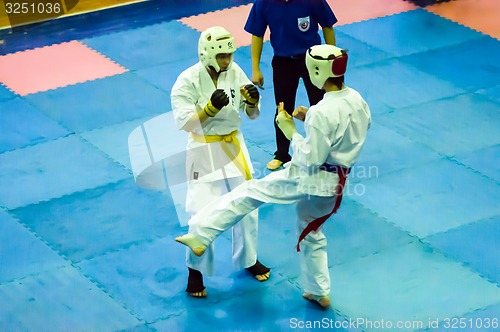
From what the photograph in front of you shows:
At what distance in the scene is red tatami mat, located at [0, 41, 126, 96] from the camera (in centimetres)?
1039

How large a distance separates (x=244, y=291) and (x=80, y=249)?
4.86 feet

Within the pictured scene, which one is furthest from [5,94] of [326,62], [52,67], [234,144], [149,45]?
[326,62]

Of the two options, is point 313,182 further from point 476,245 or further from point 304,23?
point 304,23

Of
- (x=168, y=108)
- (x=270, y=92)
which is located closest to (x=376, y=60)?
(x=270, y=92)

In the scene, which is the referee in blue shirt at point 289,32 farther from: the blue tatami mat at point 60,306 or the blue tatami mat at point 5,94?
the blue tatami mat at point 5,94

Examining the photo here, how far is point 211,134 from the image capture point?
654cm

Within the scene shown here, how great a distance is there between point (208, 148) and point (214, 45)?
0.78m

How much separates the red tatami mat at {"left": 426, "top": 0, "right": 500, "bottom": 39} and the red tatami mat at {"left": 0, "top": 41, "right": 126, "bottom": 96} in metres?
4.36

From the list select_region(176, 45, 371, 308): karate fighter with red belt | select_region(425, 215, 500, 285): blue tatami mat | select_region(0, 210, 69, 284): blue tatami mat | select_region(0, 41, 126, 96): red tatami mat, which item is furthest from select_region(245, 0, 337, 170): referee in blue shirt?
select_region(0, 41, 126, 96): red tatami mat

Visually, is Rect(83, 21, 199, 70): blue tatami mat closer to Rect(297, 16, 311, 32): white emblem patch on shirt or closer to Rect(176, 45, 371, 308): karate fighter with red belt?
Rect(297, 16, 311, 32): white emblem patch on shirt

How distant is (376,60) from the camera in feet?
34.9

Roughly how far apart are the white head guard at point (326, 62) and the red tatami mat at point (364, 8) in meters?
5.93

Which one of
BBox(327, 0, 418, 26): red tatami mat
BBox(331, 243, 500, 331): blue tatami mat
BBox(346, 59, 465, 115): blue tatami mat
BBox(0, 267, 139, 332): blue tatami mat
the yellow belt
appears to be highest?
the yellow belt

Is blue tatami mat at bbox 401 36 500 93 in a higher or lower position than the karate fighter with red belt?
lower
